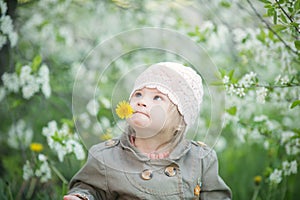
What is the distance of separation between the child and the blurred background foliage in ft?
0.29

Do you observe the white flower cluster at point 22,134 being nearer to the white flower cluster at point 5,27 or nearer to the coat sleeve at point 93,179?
the white flower cluster at point 5,27

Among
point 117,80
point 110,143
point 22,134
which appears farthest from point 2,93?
A: point 110,143

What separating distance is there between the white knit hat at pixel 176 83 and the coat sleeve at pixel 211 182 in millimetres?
219

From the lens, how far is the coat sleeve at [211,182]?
165 centimetres

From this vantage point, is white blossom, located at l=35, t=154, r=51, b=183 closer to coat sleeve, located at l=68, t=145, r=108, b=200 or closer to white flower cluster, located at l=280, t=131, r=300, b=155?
coat sleeve, located at l=68, t=145, r=108, b=200

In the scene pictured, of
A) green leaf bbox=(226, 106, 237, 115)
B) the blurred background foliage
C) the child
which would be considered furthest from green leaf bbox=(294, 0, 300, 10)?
green leaf bbox=(226, 106, 237, 115)

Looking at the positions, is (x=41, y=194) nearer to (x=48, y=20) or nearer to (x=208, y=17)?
(x=48, y=20)

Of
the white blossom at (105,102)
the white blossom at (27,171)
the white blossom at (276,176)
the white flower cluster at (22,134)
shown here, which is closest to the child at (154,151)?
the white blossom at (105,102)

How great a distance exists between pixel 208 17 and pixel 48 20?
3.24 ft

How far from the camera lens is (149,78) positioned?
1.49m

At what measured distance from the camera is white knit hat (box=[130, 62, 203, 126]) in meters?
1.48

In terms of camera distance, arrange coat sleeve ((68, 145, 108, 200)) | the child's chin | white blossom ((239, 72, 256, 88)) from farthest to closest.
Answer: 1. white blossom ((239, 72, 256, 88))
2. coat sleeve ((68, 145, 108, 200))
3. the child's chin

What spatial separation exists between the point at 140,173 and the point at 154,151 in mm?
92

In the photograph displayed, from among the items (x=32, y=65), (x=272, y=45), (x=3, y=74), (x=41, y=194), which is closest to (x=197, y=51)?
(x=272, y=45)
